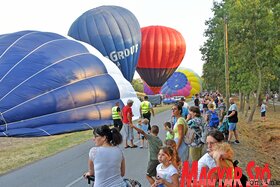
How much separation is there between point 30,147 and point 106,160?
10978 mm

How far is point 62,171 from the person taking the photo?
10305 mm

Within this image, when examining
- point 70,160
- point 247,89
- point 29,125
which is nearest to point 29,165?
point 70,160

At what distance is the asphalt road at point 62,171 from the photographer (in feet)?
29.8

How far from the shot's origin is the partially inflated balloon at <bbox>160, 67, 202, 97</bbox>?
75.1 metres

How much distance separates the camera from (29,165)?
1131cm

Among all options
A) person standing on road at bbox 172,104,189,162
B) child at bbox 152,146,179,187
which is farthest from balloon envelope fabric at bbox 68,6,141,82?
child at bbox 152,146,179,187

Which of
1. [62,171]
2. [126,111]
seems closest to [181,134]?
[62,171]

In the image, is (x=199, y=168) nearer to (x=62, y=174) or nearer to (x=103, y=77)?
(x=62, y=174)

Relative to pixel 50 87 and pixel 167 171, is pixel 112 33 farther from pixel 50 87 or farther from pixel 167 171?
pixel 167 171

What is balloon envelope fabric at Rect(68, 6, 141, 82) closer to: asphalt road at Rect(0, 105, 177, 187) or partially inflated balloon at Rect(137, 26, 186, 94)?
partially inflated balloon at Rect(137, 26, 186, 94)

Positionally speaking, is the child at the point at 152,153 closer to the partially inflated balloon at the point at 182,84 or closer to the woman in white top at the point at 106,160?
the woman in white top at the point at 106,160

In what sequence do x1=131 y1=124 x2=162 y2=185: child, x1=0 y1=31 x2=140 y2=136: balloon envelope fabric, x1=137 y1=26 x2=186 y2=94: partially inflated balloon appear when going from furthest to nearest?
x1=137 y1=26 x2=186 y2=94: partially inflated balloon, x1=0 y1=31 x2=140 y2=136: balloon envelope fabric, x1=131 y1=124 x2=162 y2=185: child

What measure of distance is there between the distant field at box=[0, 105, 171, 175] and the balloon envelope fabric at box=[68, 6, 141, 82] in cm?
1290

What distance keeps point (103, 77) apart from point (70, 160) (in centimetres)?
1055
